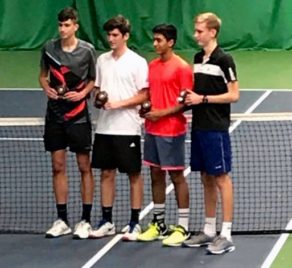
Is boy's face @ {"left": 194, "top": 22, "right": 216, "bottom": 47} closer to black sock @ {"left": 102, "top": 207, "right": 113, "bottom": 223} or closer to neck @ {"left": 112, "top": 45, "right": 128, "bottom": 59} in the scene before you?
neck @ {"left": 112, "top": 45, "right": 128, "bottom": 59}

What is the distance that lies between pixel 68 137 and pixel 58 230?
69 centimetres

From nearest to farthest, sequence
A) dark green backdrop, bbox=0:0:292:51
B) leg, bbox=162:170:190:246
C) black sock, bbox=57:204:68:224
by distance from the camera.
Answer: leg, bbox=162:170:190:246
black sock, bbox=57:204:68:224
dark green backdrop, bbox=0:0:292:51

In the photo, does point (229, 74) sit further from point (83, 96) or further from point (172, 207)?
point (172, 207)

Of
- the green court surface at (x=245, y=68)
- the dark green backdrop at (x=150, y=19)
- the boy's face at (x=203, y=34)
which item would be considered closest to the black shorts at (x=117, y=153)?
the boy's face at (x=203, y=34)

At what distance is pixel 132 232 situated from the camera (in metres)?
6.55

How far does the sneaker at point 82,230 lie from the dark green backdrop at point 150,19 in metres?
10.2

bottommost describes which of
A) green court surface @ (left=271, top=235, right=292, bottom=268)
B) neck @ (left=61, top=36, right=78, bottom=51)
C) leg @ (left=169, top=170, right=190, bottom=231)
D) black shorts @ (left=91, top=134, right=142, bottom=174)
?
green court surface @ (left=271, top=235, right=292, bottom=268)

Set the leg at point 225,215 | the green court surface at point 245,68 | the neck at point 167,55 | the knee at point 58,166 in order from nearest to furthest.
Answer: the leg at point 225,215 < the neck at point 167,55 < the knee at point 58,166 < the green court surface at point 245,68

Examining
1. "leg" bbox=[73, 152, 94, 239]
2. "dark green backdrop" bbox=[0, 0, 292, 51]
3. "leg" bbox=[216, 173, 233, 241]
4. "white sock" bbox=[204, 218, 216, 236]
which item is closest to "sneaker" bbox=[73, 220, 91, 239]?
"leg" bbox=[73, 152, 94, 239]

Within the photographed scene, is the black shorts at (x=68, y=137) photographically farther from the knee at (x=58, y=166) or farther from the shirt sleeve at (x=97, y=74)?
the shirt sleeve at (x=97, y=74)

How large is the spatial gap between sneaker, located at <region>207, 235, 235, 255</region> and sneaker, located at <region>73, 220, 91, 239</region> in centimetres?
94

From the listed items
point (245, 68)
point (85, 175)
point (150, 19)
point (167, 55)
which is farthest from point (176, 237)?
point (150, 19)

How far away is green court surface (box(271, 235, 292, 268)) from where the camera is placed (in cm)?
598

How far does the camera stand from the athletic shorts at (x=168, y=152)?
635 centimetres
